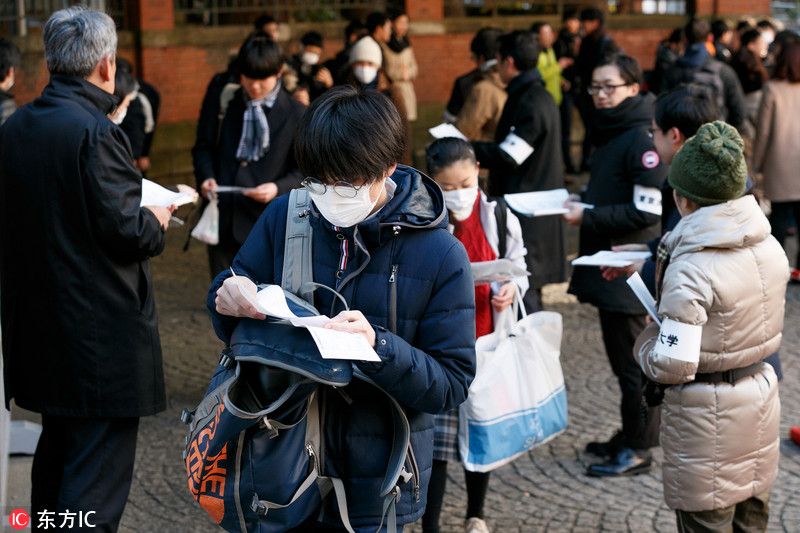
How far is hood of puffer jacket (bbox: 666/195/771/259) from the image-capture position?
3.32m

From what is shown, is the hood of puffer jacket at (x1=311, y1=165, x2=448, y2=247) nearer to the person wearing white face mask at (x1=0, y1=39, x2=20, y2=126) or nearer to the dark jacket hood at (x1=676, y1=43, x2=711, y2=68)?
the person wearing white face mask at (x1=0, y1=39, x2=20, y2=126)

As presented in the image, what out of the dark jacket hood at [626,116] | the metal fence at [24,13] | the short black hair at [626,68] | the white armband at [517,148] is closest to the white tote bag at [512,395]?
the dark jacket hood at [626,116]

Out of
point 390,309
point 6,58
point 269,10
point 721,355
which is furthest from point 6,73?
point 269,10

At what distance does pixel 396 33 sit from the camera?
12195 millimetres

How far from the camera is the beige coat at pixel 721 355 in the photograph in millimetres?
3316

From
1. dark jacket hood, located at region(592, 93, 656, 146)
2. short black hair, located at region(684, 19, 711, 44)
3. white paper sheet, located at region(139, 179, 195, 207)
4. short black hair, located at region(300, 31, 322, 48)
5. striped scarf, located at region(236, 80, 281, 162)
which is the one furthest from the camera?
short black hair, located at region(300, 31, 322, 48)

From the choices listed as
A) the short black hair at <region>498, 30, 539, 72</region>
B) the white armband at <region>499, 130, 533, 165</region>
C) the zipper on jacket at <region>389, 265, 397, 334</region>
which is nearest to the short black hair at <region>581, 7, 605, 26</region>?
the short black hair at <region>498, 30, 539, 72</region>

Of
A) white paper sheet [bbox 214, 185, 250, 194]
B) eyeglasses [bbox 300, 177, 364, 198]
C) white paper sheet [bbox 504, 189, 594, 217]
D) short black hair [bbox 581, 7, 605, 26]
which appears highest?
short black hair [bbox 581, 7, 605, 26]

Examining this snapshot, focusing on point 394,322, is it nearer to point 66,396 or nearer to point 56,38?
point 66,396

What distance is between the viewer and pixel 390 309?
2586 millimetres

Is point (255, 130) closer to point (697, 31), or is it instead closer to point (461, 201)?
point (461, 201)

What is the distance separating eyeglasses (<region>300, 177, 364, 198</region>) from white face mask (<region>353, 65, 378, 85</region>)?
556 centimetres

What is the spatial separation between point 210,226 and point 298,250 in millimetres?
2993

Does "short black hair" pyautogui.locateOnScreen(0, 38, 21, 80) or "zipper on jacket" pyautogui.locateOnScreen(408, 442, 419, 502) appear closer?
"zipper on jacket" pyautogui.locateOnScreen(408, 442, 419, 502)
